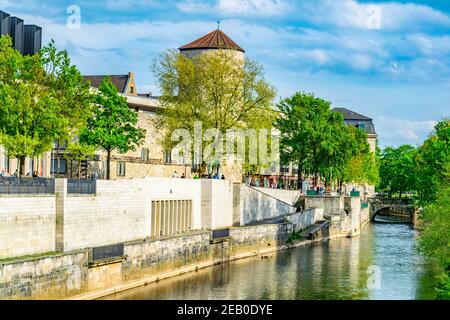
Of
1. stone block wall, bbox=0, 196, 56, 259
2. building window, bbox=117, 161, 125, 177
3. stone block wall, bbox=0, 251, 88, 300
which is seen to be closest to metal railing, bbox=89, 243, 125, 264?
stone block wall, bbox=0, 251, 88, 300

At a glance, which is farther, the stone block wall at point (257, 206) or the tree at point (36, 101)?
the stone block wall at point (257, 206)

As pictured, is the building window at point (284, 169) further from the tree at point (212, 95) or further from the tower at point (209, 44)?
the tree at point (212, 95)

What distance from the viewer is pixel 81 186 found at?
45.4 meters

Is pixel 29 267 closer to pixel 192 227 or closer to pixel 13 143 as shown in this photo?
pixel 13 143

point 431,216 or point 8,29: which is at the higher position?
point 8,29

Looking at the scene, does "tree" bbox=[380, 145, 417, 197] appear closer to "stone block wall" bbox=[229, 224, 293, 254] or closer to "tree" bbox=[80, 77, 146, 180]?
"stone block wall" bbox=[229, 224, 293, 254]

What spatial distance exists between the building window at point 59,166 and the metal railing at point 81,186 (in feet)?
74.6

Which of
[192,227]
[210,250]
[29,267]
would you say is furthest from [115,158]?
[29,267]

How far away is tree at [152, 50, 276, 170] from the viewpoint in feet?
225

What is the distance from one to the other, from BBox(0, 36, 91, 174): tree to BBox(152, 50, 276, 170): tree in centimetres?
1606

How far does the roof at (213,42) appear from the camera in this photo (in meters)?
92.1

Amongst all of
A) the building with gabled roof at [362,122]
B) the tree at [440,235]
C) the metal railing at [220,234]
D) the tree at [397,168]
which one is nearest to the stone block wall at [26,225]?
the metal railing at [220,234]

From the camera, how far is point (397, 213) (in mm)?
124938

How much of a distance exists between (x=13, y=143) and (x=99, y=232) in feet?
21.7
